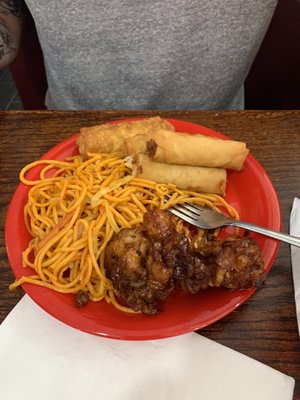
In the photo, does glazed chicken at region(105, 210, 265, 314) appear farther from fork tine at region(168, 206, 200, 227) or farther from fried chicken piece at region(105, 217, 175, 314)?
fork tine at region(168, 206, 200, 227)

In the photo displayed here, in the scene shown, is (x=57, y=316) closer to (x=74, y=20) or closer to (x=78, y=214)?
(x=78, y=214)

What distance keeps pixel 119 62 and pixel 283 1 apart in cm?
85

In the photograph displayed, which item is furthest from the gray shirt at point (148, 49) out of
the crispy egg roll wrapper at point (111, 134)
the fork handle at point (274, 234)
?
the fork handle at point (274, 234)

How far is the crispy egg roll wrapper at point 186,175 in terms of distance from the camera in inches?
44.7

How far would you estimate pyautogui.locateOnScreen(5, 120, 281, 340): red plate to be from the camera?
829 millimetres

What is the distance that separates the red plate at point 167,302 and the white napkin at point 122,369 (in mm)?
62

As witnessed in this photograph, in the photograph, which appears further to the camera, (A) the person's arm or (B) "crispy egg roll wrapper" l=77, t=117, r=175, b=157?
(A) the person's arm

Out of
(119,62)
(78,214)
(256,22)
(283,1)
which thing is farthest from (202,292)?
(283,1)

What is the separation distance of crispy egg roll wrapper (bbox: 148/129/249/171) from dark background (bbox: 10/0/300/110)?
1.00 metres

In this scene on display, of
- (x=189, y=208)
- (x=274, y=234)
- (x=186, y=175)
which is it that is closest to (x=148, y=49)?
(x=186, y=175)

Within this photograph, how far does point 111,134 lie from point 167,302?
20.2 inches

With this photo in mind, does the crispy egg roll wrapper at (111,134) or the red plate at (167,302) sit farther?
the crispy egg roll wrapper at (111,134)

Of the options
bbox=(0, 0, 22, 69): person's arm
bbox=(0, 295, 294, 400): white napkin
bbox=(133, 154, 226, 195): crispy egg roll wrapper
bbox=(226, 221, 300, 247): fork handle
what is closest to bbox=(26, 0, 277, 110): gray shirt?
bbox=(0, 0, 22, 69): person's arm

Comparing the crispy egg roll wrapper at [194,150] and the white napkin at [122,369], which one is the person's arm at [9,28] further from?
the white napkin at [122,369]
